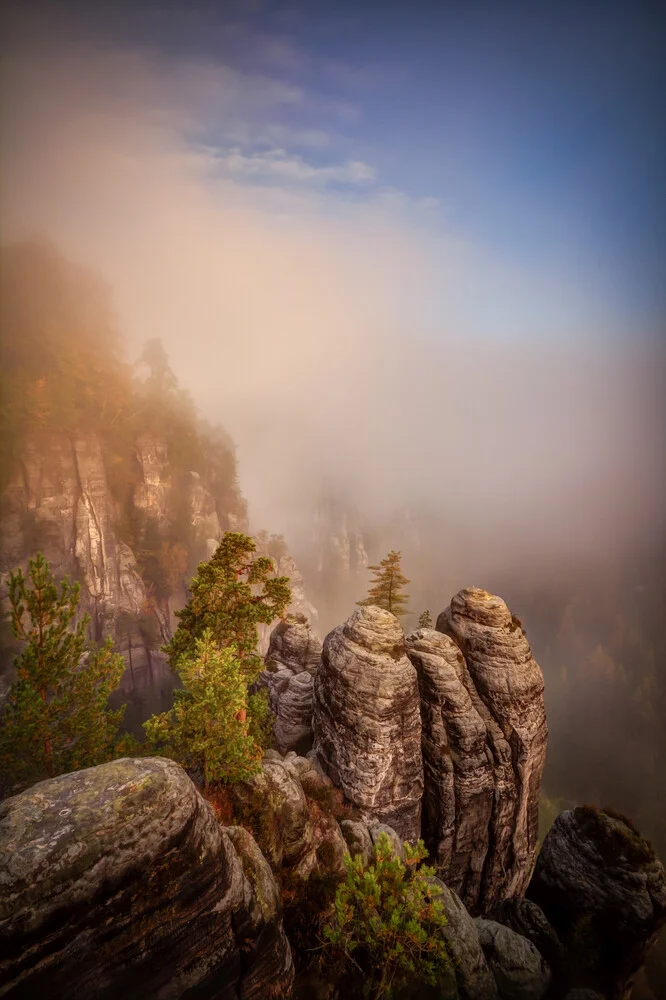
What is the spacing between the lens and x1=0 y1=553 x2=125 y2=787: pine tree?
1473 centimetres

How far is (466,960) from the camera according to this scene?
15.9m

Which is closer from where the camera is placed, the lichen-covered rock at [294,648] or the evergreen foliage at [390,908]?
the evergreen foliage at [390,908]

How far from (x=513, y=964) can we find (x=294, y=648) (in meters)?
24.4

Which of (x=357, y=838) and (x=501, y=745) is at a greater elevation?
(x=501, y=745)

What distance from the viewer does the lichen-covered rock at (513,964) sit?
56.7ft

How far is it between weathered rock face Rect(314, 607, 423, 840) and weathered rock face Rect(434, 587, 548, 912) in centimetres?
222

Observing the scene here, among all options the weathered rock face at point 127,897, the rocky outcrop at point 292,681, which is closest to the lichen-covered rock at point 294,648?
the rocky outcrop at point 292,681

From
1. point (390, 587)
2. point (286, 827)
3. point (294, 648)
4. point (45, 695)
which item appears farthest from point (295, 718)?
point (45, 695)

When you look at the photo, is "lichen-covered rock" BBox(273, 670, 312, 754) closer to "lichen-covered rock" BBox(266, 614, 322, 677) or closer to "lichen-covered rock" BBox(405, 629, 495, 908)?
"lichen-covered rock" BBox(266, 614, 322, 677)

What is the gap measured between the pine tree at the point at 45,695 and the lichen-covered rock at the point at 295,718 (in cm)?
1691

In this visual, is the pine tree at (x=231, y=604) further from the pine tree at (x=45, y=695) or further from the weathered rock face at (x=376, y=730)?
the weathered rock face at (x=376, y=730)

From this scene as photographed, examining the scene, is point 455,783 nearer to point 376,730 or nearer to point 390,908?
point 376,730

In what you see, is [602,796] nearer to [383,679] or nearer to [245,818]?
[383,679]

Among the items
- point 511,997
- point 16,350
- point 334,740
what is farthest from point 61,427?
point 511,997
